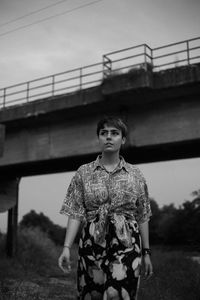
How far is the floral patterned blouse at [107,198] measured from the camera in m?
3.23

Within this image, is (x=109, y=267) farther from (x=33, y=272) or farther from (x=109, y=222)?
(x=33, y=272)

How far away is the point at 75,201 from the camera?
11.3 feet

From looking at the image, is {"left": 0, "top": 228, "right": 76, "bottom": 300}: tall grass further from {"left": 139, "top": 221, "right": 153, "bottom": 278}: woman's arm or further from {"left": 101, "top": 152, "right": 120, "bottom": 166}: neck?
{"left": 101, "top": 152, "right": 120, "bottom": 166}: neck

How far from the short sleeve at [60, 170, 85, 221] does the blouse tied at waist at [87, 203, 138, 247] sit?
0.12 m

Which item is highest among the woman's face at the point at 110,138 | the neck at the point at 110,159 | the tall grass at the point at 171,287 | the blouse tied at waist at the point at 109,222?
the woman's face at the point at 110,138

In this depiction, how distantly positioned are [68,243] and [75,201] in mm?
333

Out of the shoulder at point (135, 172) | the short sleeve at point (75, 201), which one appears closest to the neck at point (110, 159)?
the shoulder at point (135, 172)

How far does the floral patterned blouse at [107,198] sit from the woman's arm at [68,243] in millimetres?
58

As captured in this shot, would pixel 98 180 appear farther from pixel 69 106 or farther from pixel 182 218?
pixel 182 218

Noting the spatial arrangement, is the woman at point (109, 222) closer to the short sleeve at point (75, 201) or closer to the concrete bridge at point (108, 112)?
the short sleeve at point (75, 201)

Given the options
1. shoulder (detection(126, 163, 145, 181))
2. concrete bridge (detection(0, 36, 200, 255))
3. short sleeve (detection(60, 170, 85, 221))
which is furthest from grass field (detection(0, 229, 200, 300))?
shoulder (detection(126, 163, 145, 181))

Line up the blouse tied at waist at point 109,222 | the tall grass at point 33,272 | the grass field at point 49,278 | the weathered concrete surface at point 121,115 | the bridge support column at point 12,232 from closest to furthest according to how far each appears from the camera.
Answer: the blouse tied at waist at point 109,222, the grass field at point 49,278, the tall grass at point 33,272, the weathered concrete surface at point 121,115, the bridge support column at point 12,232

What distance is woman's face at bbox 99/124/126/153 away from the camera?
3406 mm

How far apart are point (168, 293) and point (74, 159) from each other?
8293 mm
